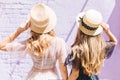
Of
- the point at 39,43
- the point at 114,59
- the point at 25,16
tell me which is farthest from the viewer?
the point at 114,59

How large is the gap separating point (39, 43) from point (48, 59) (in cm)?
12

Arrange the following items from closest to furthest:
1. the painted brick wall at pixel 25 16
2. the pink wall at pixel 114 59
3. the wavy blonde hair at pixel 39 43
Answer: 1. the wavy blonde hair at pixel 39 43
2. the painted brick wall at pixel 25 16
3. the pink wall at pixel 114 59

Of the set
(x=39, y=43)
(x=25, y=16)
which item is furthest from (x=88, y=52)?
(x=25, y=16)

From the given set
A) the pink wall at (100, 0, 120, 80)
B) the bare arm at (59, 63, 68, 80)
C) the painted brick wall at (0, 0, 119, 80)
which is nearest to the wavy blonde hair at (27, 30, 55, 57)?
the bare arm at (59, 63, 68, 80)

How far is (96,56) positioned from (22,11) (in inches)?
37.9

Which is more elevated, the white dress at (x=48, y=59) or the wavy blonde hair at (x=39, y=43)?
the wavy blonde hair at (x=39, y=43)

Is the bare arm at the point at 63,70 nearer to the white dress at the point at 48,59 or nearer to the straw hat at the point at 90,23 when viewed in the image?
the white dress at the point at 48,59

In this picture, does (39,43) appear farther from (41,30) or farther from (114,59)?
(114,59)

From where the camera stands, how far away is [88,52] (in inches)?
78.2

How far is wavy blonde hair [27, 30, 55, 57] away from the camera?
6.45 feet

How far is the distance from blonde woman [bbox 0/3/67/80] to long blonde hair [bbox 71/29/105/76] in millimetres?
Answer: 81

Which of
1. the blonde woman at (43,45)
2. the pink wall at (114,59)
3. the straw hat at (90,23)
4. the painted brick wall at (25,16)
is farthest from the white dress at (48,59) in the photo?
the pink wall at (114,59)

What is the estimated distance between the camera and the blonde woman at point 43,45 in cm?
197

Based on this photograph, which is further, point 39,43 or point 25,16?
point 25,16
